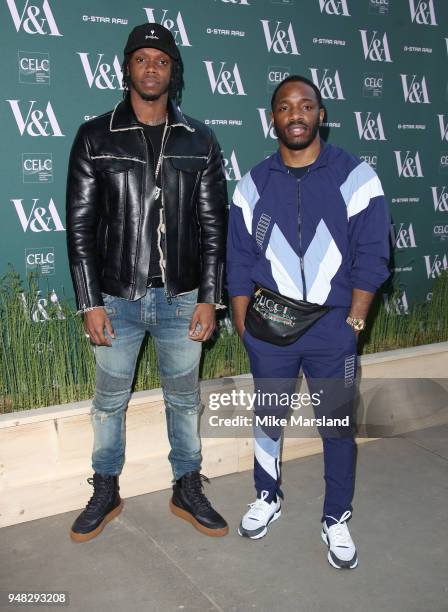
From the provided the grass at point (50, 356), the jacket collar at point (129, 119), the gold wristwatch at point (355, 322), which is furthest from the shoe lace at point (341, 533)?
the jacket collar at point (129, 119)

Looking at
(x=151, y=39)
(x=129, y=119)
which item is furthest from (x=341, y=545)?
(x=151, y=39)

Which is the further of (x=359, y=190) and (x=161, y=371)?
(x=161, y=371)

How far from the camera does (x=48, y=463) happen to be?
8.95 ft

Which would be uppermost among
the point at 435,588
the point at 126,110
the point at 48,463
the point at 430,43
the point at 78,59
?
the point at 430,43

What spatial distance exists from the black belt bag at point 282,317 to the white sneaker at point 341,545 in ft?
2.43

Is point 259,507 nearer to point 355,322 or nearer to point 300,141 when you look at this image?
point 355,322

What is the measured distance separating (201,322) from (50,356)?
1.00 m

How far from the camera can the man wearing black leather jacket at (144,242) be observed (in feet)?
7.80

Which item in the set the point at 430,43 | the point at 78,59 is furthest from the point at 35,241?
the point at 430,43

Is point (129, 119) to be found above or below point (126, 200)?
above

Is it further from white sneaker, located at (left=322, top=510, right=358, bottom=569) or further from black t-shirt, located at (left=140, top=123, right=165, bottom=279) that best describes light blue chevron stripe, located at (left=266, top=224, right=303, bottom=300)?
white sneaker, located at (left=322, top=510, right=358, bottom=569)

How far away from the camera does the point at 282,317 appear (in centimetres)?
233

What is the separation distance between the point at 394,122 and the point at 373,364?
1863mm

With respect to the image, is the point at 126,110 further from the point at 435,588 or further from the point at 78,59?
the point at 435,588
